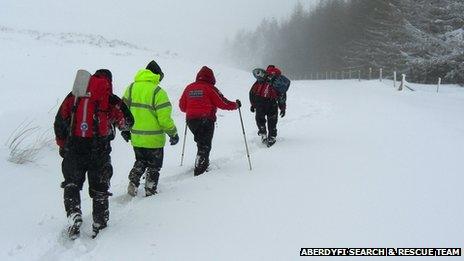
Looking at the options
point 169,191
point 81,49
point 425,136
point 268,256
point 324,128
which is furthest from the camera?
point 81,49

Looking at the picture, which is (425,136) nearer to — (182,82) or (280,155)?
(280,155)

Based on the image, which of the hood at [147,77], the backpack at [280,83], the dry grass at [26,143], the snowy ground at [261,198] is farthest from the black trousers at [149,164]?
the backpack at [280,83]

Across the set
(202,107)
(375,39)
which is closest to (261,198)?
(202,107)

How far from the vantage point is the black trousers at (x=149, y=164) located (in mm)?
6766

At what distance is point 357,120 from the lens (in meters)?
13.3

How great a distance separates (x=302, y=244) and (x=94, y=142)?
2.49 metres

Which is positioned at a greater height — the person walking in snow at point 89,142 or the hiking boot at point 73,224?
the person walking in snow at point 89,142

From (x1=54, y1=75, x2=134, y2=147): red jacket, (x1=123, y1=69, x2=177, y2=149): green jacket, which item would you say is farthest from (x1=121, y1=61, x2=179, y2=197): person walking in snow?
(x1=54, y1=75, x2=134, y2=147): red jacket

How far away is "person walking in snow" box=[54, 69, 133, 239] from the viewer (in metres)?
5.13

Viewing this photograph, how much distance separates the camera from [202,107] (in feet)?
25.8

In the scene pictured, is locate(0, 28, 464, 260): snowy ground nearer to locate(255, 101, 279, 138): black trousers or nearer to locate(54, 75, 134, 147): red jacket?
locate(255, 101, 279, 138): black trousers

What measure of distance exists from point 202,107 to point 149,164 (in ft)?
4.99

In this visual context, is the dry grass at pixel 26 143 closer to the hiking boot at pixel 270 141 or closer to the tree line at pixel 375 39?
the hiking boot at pixel 270 141

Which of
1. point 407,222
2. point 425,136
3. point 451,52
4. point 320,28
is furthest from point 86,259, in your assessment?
point 320,28
